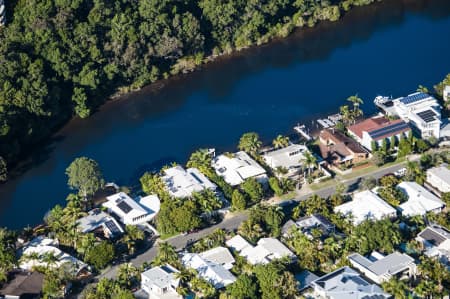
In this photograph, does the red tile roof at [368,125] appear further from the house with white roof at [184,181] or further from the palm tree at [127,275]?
the palm tree at [127,275]

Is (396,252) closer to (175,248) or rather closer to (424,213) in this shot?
(424,213)

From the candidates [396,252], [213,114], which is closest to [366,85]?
[213,114]

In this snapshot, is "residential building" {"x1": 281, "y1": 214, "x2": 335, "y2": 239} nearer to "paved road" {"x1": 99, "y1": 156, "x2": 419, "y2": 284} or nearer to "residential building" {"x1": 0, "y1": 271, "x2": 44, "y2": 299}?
"paved road" {"x1": 99, "y1": 156, "x2": 419, "y2": 284}

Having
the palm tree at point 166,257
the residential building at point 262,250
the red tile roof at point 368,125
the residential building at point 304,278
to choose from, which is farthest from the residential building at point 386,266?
the red tile roof at point 368,125

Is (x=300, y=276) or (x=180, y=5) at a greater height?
(x=180, y=5)

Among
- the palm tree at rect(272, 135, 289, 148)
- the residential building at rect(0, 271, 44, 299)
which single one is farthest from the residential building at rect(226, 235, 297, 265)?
the palm tree at rect(272, 135, 289, 148)

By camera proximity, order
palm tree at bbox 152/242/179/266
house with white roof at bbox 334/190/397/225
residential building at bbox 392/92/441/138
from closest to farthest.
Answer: palm tree at bbox 152/242/179/266 < house with white roof at bbox 334/190/397/225 < residential building at bbox 392/92/441/138
